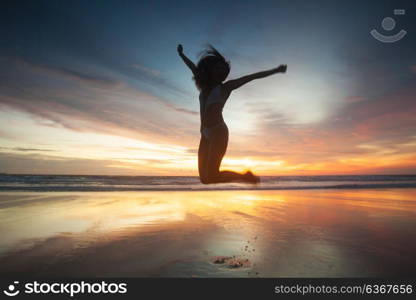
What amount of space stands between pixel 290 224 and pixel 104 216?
587cm

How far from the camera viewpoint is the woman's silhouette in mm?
4223

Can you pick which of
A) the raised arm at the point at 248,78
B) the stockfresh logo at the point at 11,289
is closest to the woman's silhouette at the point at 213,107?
the raised arm at the point at 248,78

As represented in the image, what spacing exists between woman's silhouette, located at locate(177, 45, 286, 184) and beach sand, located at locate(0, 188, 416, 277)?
5.67 feet

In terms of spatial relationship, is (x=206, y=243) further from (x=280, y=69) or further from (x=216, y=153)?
(x=280, y=69)

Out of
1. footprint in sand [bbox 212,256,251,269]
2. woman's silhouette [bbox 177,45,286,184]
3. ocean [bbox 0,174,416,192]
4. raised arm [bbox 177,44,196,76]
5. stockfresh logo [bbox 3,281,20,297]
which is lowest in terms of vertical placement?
stockfresh logo [bbox 3,281,20,297]

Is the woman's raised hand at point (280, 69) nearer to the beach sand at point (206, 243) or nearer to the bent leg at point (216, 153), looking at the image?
the bent leg at point (216, 153)

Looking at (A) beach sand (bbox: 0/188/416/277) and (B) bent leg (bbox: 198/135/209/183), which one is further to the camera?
(A) beach sand (bbox: 0/188/416/277)

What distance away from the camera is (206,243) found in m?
6.26

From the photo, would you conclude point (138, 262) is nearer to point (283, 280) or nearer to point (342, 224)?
point (283, 280)

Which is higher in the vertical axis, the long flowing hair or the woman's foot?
the long flowing hair

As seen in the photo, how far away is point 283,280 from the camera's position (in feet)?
14.9

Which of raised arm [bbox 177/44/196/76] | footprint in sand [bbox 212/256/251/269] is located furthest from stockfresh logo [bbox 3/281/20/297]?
raised arm [bbox 177/44/196/76]

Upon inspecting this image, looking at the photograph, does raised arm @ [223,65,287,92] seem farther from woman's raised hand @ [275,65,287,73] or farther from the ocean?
→ the ocean

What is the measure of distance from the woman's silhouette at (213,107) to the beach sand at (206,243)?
173 cm
